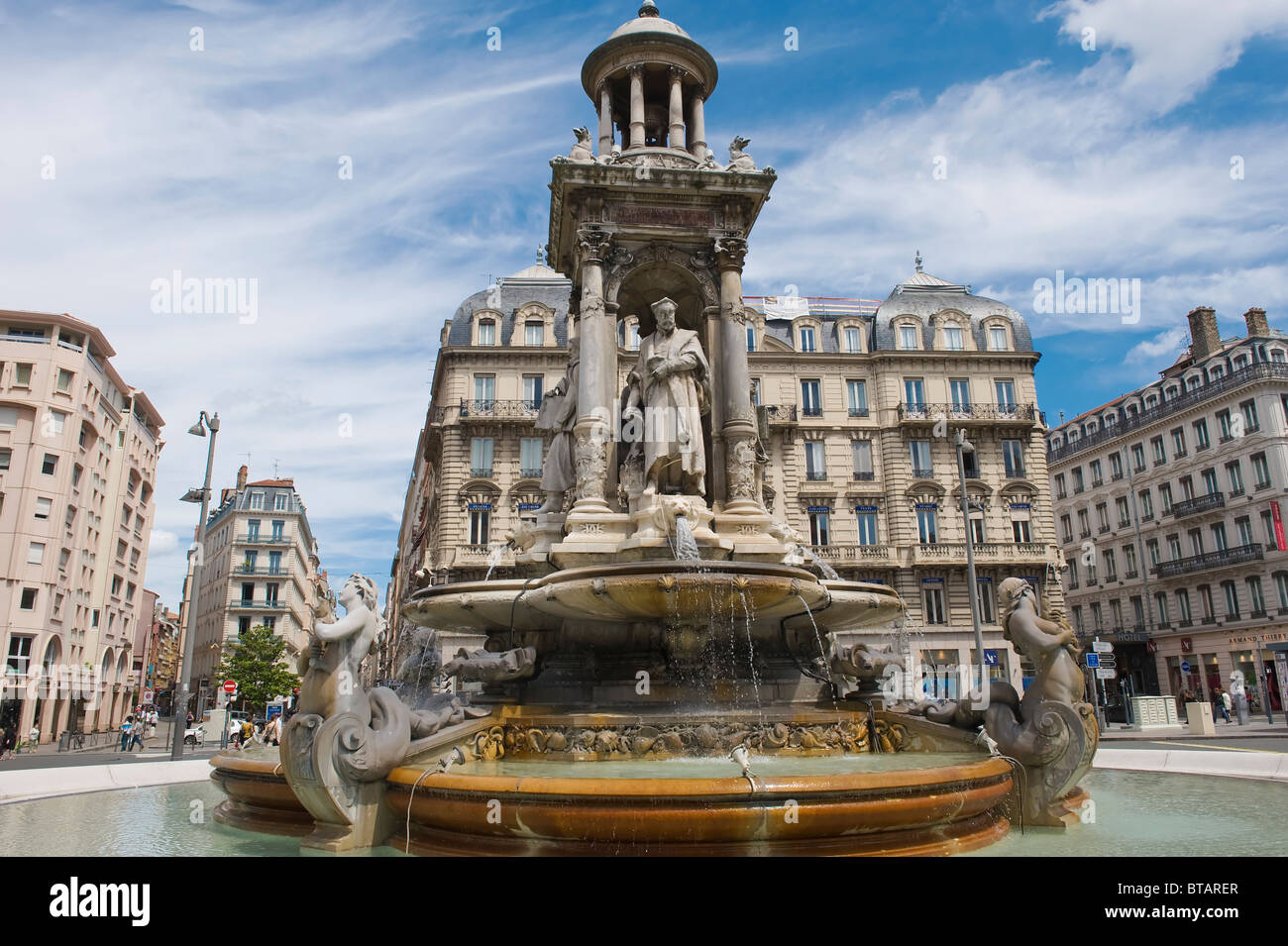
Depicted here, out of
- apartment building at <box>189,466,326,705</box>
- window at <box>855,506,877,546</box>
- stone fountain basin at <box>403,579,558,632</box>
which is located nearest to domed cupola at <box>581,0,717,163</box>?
stone fountain basin at <box>403,579,558,632</box>

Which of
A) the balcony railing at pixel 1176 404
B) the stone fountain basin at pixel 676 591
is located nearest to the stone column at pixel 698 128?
the stone fountain basin at pixel 676 591

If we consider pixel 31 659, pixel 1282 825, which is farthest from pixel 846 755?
pixel 31 659

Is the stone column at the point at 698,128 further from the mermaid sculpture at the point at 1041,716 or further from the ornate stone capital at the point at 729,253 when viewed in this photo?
the mermaid sculpture at the point at 1041,716

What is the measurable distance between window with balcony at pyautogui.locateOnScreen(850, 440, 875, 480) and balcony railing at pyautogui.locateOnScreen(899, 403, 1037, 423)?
232cm

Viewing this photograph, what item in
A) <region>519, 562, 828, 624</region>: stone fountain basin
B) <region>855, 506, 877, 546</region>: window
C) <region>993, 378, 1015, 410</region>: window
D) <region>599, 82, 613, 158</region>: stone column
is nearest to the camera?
<region>519, 562, 828, 624</region>: stone fountain basin

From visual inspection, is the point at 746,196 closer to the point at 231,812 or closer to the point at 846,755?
the point at 846,755

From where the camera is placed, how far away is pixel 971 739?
743 centimetres

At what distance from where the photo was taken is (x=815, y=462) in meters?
46.0

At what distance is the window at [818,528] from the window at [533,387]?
50.7ft

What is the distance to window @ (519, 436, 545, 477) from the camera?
43.2 m

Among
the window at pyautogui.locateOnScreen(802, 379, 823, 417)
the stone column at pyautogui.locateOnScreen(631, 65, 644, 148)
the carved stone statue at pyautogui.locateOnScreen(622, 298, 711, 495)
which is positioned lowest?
the carved stone statue at pyautogui.locateOnScreen(622, 298, 711, 495)

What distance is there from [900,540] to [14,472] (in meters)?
44.4

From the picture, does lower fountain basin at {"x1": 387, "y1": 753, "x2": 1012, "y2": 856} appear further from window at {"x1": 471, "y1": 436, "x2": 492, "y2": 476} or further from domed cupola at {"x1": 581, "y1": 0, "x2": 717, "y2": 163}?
window at {"x1": 471, "y1": 436, "x2": 492, "y2": 476}

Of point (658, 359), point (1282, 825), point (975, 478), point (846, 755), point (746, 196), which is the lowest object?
point (1282, 825)
